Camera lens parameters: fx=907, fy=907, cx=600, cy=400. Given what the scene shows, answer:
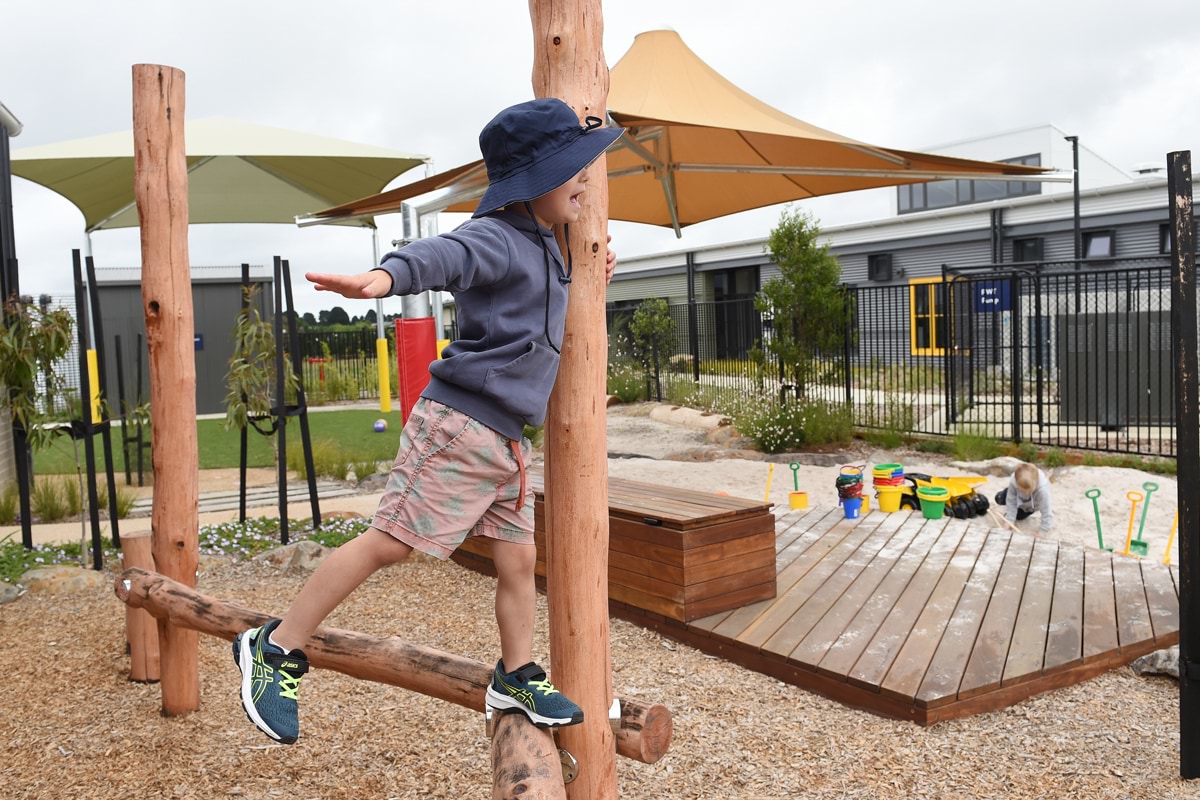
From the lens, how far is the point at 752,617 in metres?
4.61

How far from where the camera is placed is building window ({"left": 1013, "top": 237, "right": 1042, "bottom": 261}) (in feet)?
70.0

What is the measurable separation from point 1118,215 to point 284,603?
66.1ft

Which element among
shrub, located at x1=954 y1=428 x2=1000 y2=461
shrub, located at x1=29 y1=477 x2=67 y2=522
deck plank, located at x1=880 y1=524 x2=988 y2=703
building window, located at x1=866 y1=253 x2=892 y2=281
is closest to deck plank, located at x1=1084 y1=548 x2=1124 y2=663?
deck plank, located at x1=880 y1=524 x2=988 y2=703

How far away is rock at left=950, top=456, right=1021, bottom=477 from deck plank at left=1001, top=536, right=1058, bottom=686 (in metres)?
4.09

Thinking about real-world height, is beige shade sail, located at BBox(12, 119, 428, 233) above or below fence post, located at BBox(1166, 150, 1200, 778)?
above

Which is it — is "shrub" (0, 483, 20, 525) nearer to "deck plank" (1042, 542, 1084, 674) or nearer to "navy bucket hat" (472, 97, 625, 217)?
"navy bucket hat" (472, 97, 625, 217)

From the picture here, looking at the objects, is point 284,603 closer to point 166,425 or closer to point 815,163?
point 166,425

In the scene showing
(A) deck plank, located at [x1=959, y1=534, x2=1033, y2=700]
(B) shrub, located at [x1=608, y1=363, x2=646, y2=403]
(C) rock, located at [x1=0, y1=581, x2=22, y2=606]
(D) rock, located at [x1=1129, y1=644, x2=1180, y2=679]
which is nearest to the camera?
(A) deck plank, located at [x1=959, y1=534, x2=1033, y2=700]

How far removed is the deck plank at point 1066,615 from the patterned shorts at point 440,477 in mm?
2933

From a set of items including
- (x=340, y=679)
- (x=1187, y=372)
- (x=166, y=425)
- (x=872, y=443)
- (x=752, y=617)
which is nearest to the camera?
(x=1187, y=372)

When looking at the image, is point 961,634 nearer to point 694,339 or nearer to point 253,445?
point 253,445

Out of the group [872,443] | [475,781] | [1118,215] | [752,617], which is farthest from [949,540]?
[1118,215]

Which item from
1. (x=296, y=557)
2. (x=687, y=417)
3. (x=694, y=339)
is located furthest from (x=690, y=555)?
(x=694, y=339)

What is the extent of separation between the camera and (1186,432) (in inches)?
121
